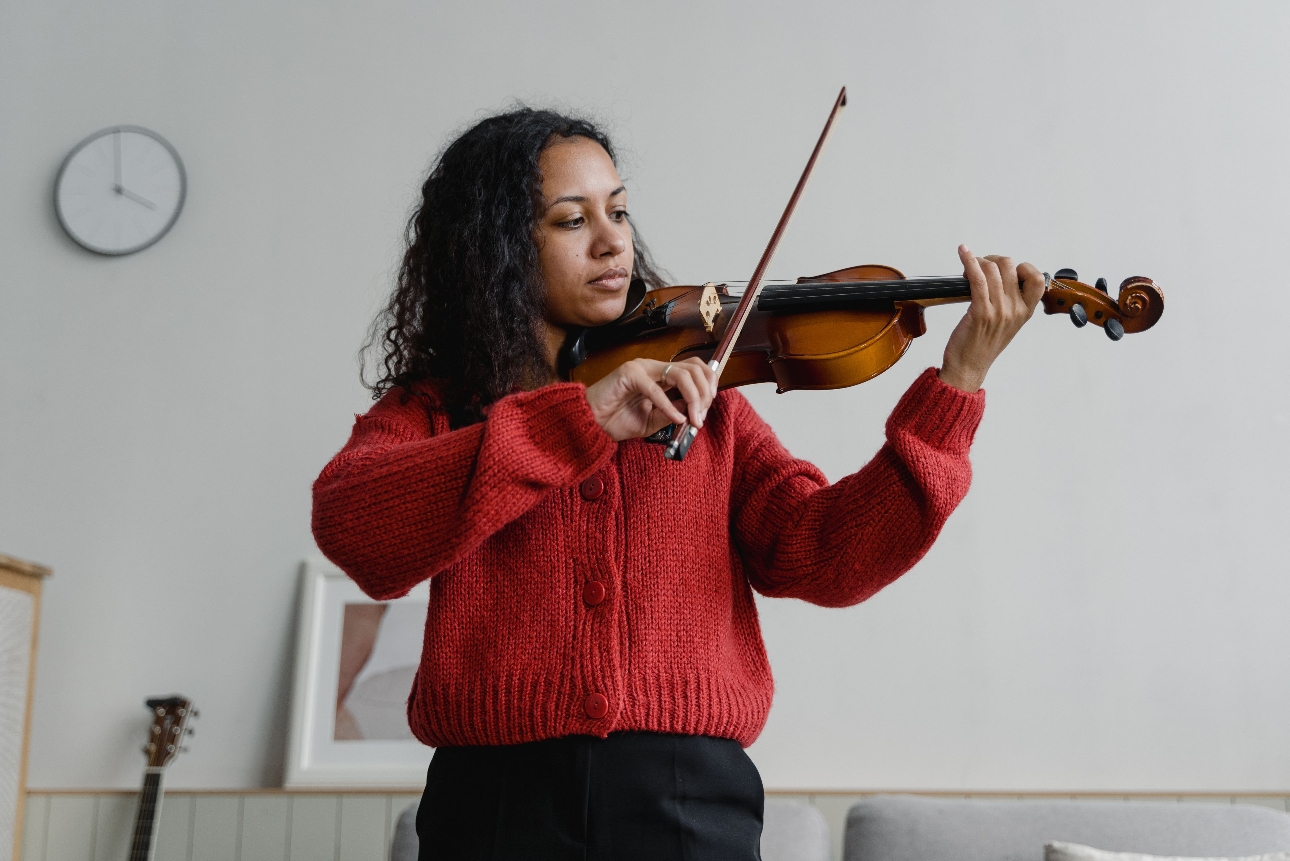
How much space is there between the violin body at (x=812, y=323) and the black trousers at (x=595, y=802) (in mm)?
362

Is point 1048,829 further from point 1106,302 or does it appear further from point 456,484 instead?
point 456,484

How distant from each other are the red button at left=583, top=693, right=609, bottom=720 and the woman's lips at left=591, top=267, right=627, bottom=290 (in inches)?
16.6

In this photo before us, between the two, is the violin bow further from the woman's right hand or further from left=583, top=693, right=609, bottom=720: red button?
left=583, top=693, right=609, bottom=720: red button

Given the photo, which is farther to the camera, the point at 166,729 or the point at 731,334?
the point at 166,729

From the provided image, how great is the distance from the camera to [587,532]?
42.3 inches

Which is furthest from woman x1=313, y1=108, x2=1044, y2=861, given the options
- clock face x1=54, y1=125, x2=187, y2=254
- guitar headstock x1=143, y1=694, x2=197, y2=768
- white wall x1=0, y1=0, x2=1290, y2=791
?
clock face x1=54, y1=125, x2=187, y2=254

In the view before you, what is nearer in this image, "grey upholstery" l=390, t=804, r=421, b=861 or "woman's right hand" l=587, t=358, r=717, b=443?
"woman's right hand" l=587, t=358, r=717, b=443

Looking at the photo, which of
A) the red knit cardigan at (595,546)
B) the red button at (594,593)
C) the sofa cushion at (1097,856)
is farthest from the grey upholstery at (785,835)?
the red button at (594,593)

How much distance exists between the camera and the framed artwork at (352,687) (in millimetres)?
2141

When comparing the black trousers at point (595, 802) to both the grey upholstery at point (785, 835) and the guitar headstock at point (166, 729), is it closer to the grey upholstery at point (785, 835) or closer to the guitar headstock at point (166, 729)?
the grey upholstery at point (785, 835)

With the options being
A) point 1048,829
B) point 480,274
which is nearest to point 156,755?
point 480,274

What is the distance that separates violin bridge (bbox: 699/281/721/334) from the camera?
1.16 metres

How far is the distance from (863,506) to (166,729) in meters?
1.60

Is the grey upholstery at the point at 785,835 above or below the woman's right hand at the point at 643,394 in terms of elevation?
below
